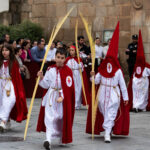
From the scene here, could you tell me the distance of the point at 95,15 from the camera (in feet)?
69.2

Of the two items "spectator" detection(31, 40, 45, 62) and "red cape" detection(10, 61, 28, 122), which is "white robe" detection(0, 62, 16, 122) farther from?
"spectator" detection(31, 40, 45, 62)

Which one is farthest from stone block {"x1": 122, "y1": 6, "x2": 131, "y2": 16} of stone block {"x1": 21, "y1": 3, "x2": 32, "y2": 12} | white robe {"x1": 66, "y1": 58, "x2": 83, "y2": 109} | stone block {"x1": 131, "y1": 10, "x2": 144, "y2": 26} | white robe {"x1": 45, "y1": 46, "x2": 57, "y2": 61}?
white robe {"x1": 66, "y1": 58, "x2": 83, "y2": 109}

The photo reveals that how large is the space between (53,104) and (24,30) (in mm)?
12166

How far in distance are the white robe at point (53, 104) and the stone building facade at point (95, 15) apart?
11066 mm

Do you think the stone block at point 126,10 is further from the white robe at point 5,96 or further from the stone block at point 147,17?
the white robe at point 5,96

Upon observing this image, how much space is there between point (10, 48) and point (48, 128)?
2.25 meters

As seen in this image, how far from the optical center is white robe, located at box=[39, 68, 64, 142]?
8.47 meters

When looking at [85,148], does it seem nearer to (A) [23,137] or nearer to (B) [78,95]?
(A) [23,137]

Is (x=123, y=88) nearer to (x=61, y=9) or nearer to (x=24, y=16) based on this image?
(x=61, y=9)

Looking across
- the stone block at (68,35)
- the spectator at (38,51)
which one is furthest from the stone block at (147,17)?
the spectator at (38,51)

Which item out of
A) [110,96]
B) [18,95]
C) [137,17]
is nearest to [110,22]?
[137,17]

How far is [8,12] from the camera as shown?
22109 millimetres

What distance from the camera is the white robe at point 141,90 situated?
1448 cm

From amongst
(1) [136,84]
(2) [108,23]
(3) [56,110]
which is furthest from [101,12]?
(3) [56,110]
